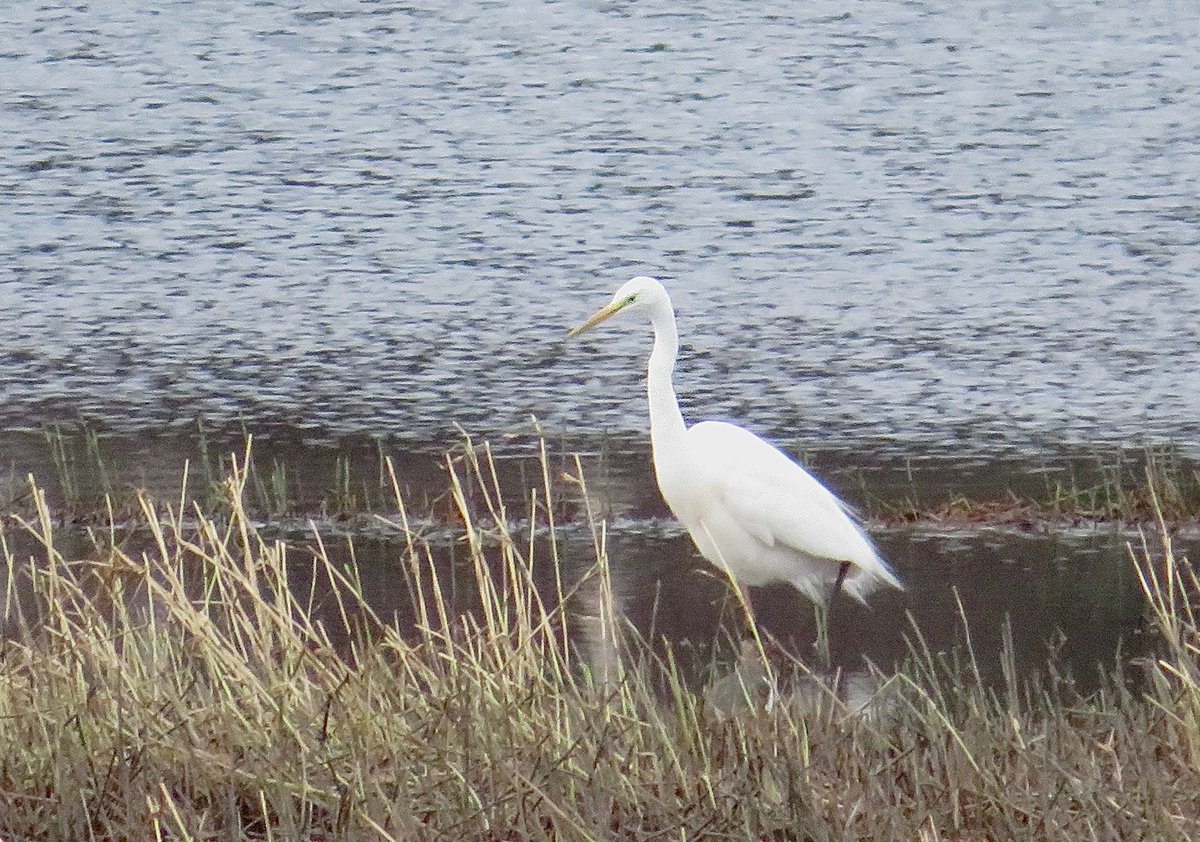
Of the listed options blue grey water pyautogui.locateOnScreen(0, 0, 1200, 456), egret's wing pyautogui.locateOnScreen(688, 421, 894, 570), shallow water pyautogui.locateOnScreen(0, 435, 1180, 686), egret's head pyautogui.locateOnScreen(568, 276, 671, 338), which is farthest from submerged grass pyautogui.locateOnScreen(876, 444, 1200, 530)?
egret's head pyautogui.locateOnScreen(568, 276, 671, 338)

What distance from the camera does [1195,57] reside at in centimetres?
1969

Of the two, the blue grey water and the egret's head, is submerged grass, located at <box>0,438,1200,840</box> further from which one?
the blue grey water

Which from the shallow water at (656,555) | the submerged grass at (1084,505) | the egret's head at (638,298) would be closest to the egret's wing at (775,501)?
the shallow water at (656,555)

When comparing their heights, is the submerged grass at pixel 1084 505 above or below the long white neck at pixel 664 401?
below

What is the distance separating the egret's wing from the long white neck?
91mm

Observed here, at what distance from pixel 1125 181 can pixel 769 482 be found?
8931 mm

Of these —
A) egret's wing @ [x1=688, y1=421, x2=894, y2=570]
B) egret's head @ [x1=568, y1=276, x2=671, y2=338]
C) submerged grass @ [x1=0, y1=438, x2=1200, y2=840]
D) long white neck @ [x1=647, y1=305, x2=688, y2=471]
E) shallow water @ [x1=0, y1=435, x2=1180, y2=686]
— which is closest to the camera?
submerged grass @ [x1=0, y1=438, x2=1200, y2=840]

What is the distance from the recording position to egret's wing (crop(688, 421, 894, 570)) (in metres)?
7.38

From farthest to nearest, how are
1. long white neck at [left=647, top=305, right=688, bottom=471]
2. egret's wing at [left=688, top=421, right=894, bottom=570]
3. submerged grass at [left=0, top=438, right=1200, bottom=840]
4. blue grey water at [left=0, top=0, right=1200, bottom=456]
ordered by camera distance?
blue grey water at [left=0, top=0, right=1200, bottom=456] → long white neck at [left=647, top=305, right=688, bottom=471] → egret's wing at [left=688, top=421, right=894, bottom=570] → submerged grass at [left=0, top=438, right=1200, bottom=840]

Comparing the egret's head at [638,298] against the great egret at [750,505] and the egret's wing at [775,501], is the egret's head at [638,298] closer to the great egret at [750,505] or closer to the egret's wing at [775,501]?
the great egret at [750,505]

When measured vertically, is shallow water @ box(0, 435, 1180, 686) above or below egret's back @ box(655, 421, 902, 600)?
below

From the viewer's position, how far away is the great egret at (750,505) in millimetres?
7410

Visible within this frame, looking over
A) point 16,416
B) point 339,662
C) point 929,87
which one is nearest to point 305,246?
point 16,416

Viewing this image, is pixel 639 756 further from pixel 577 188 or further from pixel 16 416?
pixel 577 188
